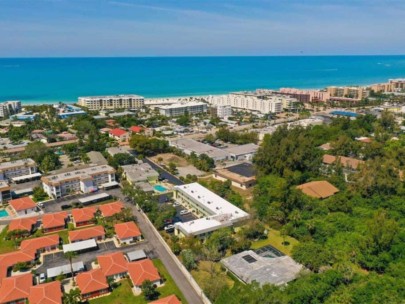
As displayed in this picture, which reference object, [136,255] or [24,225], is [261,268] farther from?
[24,225]

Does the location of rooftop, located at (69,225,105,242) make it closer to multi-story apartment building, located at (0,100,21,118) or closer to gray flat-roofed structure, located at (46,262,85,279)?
gray flat-roofed structure, located at (46,262,85,279)

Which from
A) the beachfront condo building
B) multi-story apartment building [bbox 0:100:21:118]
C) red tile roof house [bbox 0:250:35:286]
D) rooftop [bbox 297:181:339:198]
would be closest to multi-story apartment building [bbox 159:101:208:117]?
multi-story apartment building [bbox 0:100:21:118]

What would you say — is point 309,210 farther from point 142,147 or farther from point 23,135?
point 23,135

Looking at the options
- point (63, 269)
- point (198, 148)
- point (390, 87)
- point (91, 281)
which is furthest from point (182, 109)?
point (390, 87)

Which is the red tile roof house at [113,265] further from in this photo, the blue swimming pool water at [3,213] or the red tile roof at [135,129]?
the red tile roof at [135,129]

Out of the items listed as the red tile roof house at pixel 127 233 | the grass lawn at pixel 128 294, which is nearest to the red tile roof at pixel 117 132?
the red tile roof house at pixel 127 233

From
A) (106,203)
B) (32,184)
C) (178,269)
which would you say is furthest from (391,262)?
(32,184)
